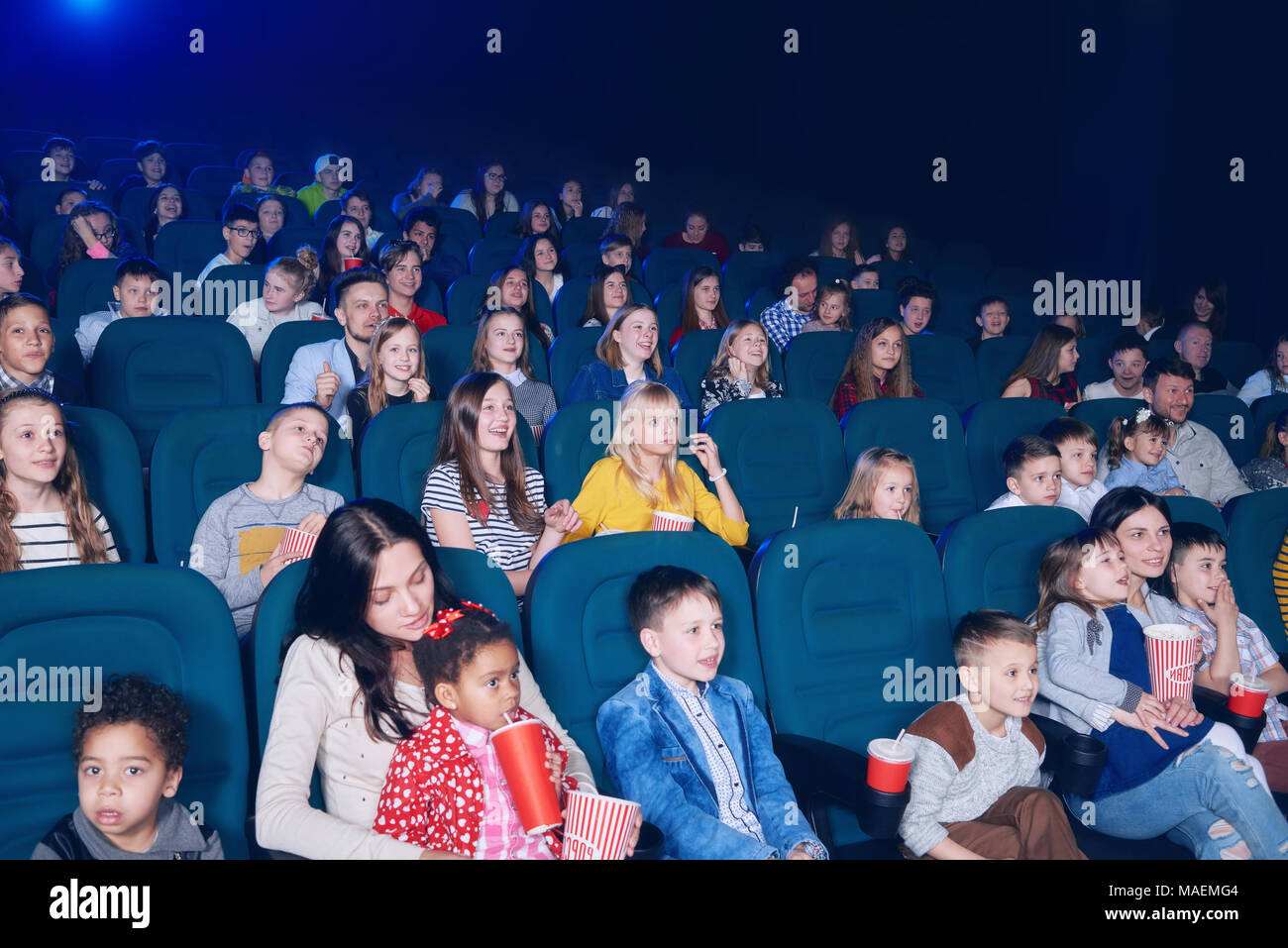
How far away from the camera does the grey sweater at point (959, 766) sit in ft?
5.52

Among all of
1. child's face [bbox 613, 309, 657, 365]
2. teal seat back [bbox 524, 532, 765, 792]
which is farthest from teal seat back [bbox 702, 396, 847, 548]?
teal seat back [bbox 524, 532, 765, 792]

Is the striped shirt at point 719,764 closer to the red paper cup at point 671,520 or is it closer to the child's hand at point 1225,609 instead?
the red paper cup at point 671,520

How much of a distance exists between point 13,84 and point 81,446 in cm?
711

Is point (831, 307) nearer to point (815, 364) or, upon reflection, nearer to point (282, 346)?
point (815, 364)

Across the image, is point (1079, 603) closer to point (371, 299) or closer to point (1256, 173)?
point (371, 299)

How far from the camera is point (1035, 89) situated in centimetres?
600

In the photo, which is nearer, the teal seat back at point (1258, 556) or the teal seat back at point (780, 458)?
the teal seat back at point (1258, 556)

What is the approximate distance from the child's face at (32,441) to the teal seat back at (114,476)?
0.20 m

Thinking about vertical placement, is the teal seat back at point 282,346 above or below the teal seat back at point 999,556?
above

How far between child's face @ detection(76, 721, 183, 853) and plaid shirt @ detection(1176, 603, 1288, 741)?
75.6 inches

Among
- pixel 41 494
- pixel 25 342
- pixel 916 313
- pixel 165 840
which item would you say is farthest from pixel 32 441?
pixel 916 313

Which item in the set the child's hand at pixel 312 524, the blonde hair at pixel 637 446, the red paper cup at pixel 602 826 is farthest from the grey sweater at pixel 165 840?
the blonde hair at pixel 637 446

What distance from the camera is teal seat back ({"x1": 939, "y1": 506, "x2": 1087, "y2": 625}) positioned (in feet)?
6.86
